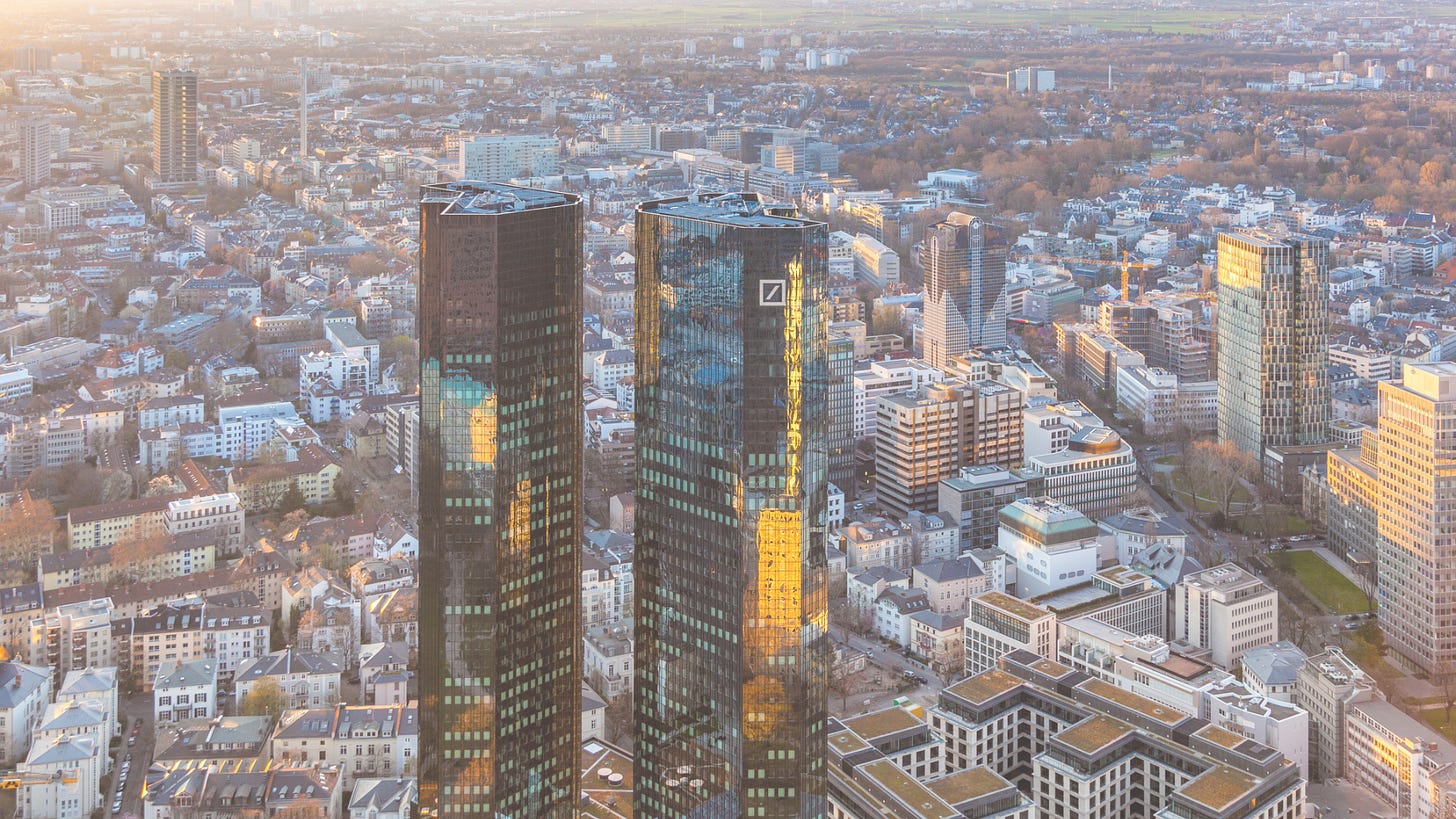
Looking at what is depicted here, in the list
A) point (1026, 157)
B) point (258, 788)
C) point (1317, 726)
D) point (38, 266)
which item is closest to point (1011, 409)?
point (1317, 726)

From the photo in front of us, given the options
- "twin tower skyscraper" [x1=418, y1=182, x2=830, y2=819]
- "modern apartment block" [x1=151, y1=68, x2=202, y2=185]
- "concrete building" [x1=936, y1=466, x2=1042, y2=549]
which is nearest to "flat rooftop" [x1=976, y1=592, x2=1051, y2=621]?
"concrete building" [x1=936, y1=466, x2=1042, y2=549]

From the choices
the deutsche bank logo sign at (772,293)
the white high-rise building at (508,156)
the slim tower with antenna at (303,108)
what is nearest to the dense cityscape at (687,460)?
the deutsche bank logo sign at (772,293)

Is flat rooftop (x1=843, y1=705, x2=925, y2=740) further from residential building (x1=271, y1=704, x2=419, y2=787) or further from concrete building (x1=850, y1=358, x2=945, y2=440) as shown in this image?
concrete building (x1=850, y1=358, x2=945, y2=440)

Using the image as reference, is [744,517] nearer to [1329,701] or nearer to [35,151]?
[1329,701]

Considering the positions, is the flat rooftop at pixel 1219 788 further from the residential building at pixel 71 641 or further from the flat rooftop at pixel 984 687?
the residential building at pixel 71 641

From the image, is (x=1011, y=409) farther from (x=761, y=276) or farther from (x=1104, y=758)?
(x=761, y=276)

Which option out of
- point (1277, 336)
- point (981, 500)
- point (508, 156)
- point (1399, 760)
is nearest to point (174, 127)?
point (508, 156)

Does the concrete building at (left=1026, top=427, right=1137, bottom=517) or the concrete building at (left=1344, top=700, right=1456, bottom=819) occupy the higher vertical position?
the concrete building at (left=1026, top=427, right=1137, bottom=517)
